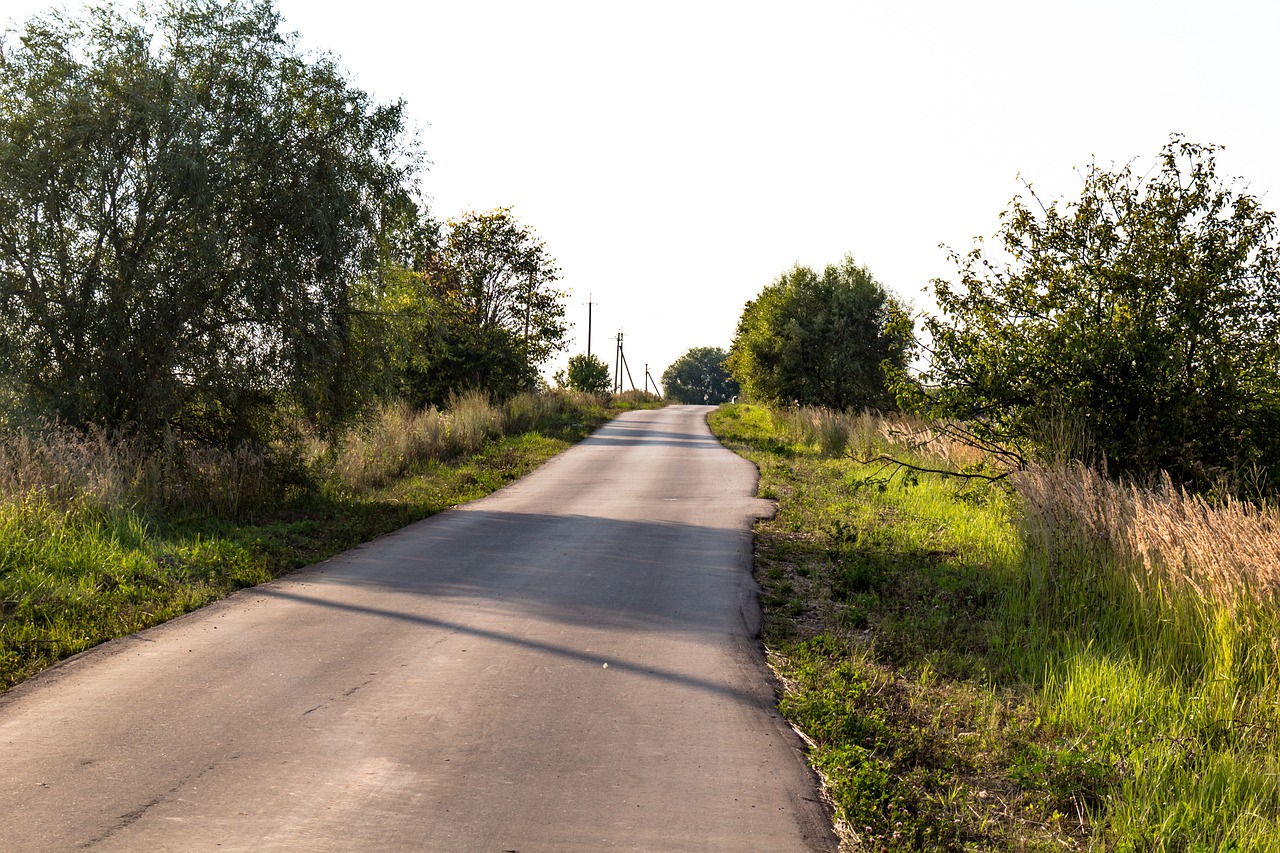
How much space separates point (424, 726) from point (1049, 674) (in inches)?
156

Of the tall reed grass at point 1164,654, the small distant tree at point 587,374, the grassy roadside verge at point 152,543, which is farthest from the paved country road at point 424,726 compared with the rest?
the small distant tree at point 587,374

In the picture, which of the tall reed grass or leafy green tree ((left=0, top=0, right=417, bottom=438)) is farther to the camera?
leafy green tree ((left=0, top=0, right=417, bottom=438))

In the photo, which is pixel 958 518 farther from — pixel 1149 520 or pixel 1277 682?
pixel 1277 682

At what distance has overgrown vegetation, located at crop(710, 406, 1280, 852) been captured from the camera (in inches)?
178

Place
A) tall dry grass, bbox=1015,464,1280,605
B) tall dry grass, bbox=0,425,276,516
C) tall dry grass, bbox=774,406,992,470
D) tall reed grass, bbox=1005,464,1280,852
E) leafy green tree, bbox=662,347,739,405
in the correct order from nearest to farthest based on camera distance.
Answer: tall reed grass, bbox=1005,464,1280,852 < tall dry grass, bbox=1015,464,1280,605 < tall dry grass, bbox=0,425,276,516 < tall dry grass, bbox=774,406,992,470 < leafy green tree, bbox=662,347,739,405

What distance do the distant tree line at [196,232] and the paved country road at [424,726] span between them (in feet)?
17.2

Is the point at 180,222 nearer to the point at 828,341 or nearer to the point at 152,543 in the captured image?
the point at 152,543

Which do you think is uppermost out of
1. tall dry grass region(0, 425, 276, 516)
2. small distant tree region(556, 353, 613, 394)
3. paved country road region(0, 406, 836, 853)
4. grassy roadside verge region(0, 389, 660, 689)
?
small distant tree region(556, 353, 613, 394)

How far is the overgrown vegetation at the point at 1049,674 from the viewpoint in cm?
452

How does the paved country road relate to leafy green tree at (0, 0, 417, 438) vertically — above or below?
below

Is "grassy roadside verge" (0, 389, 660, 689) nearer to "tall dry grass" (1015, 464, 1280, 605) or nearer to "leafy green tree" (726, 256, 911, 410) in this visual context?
"tall dry grass" (1015, 464, 1280, 605)

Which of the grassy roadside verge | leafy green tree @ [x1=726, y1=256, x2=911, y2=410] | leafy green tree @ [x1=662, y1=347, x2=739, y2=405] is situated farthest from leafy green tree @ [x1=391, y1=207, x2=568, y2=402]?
leafy green tree @ [x1=662, y1=347, x2=739, y2=405]

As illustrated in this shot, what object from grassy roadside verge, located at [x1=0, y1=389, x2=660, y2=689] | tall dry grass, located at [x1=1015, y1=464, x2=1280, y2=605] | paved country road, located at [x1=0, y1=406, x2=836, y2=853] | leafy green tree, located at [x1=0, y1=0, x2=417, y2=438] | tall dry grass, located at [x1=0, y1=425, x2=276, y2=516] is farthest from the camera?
leafy green tree, located at [x1=0, y1=0, x2=417, y2=438]

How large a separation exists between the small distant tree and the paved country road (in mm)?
58176
